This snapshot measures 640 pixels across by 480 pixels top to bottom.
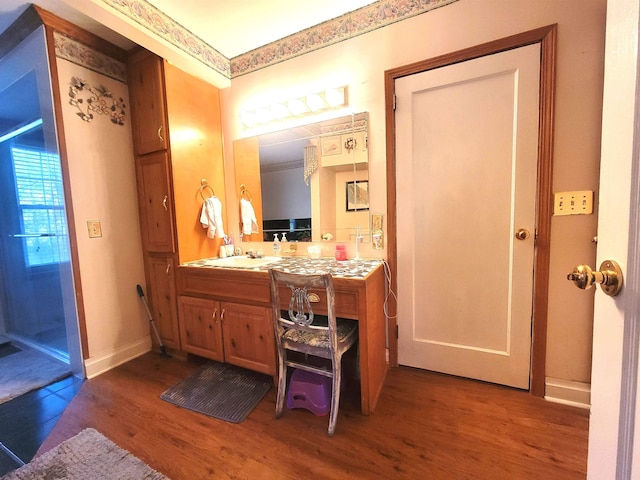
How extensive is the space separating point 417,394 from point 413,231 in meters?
1.02

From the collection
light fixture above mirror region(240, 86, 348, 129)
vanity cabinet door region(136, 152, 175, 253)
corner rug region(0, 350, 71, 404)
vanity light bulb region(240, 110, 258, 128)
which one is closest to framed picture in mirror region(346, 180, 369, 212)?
light fixture above mirror region(240, 86, 348, 129)

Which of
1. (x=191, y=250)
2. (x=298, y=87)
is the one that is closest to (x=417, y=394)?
(x=191, y=250)

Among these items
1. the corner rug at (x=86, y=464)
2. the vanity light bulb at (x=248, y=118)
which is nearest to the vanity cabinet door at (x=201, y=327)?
the corner rug at (x=86, y=464)

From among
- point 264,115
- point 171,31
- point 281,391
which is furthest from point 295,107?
point 281,391

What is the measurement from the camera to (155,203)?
2.08m

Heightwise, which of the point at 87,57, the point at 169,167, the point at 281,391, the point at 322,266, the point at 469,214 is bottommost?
the point at 281,391

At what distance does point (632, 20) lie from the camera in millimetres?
445

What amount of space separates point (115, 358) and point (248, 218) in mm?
1508

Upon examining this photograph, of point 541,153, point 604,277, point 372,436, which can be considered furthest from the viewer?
point 541,153

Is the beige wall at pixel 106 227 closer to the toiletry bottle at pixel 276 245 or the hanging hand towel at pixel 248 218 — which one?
the hanging hand towel at pixel 248 218

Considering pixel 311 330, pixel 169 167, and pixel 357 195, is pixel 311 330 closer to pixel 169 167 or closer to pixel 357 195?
pixel 357 195

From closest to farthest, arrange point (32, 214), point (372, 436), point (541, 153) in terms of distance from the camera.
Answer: point (372, 436), point (541, 153), point (32, 214)

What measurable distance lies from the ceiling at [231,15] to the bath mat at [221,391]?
244cm

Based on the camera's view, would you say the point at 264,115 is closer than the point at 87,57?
No
